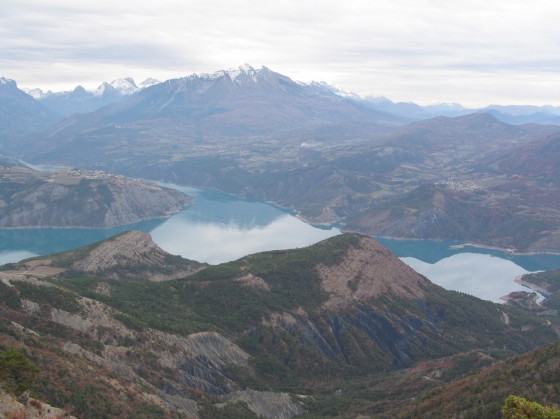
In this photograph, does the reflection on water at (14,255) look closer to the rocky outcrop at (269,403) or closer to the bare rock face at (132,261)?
the bare rock face at (132,261)

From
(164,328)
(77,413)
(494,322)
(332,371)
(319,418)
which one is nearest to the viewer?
(77,413)

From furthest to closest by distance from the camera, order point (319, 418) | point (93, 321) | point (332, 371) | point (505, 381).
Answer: point (332, 371), point (93, 321), point (319, 418), point (505, 381)

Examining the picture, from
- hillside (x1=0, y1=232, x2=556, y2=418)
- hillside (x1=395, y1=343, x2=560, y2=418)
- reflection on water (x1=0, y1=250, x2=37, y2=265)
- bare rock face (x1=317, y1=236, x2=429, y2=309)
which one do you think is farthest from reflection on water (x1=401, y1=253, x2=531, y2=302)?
reflection on water (x1=0, y1=250, x2=37, y2=265)

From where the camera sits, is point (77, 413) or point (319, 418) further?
point (319, 418)

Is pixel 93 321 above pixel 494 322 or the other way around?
above

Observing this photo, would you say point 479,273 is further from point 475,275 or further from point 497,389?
point 497,389

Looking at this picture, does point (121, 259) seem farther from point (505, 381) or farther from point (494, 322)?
point (505, 381)

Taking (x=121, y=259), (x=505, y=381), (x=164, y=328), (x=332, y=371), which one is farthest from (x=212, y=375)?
(x=121, y=259)
